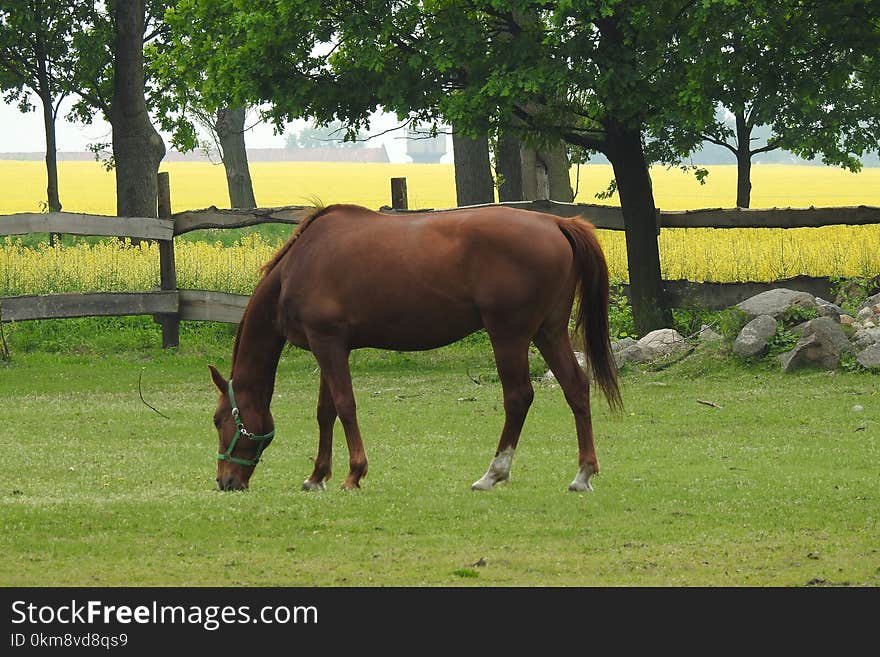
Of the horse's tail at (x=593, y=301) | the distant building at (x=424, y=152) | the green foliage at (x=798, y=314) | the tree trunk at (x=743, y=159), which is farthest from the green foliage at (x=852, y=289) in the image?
the distant building at (x=424, y=152)

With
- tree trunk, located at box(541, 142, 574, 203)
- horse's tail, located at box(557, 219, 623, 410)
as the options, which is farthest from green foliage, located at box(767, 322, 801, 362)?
tree trunk, located at box(541, 142, 574, 203)

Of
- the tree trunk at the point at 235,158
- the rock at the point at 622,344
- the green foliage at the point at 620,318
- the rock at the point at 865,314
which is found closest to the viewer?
the rock at the point at 865,314

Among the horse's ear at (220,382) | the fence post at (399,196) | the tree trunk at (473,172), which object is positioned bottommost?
the horse's ear at (220,382)

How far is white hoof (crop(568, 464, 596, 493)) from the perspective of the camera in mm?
8938

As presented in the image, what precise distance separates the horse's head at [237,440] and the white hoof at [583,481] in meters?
1.90

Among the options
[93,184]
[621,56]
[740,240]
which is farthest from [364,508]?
[93,184]

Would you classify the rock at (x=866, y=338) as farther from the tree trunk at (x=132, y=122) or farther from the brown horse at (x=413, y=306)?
the tree trunk at (x=132, y=122)

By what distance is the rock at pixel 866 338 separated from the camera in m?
15.1

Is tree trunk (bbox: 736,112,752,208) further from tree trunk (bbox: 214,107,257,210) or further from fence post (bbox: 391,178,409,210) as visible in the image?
tree trunk (bbox: 214,107,257,210)

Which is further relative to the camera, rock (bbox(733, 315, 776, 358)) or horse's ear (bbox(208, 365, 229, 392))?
rock (bbox(733, 315, 776, 358))

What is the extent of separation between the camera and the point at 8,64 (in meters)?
27.6

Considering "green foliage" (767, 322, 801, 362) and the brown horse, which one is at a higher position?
the brown horse

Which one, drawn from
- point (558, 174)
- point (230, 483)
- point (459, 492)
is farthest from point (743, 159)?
point (230, 483)

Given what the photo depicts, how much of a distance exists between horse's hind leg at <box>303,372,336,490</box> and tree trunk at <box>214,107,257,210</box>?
27.5 m
